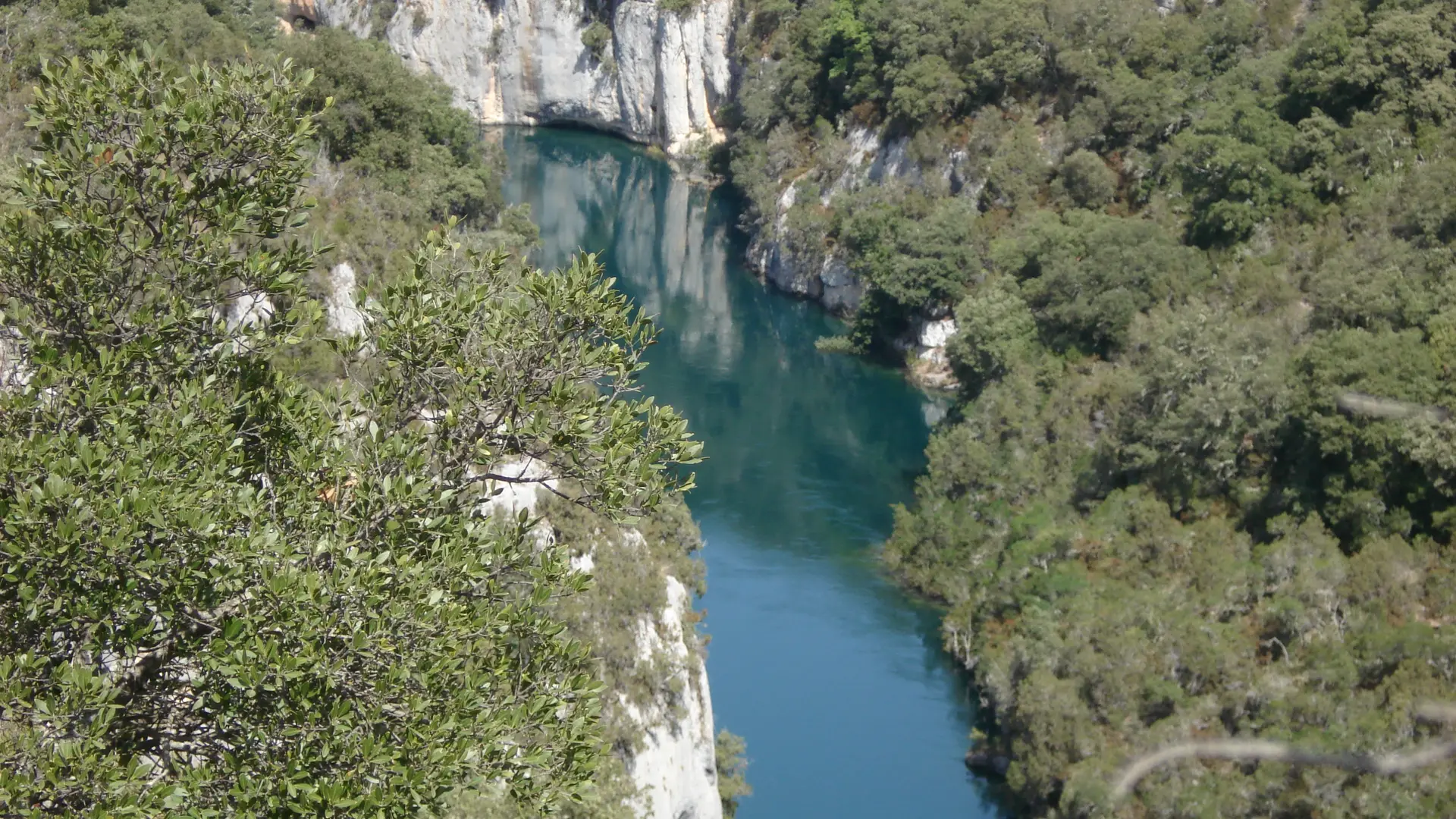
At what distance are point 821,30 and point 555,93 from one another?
18.4m

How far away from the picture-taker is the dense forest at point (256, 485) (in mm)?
6484

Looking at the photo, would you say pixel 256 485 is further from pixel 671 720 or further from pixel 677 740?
pixel 677 740

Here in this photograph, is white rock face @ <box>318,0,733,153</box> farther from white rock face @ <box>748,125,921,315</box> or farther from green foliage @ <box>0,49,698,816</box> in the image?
green foliage @ <box>0,49,698,816</box>

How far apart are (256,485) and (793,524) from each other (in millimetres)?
25754

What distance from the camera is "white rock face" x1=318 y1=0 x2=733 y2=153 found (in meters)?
62.5

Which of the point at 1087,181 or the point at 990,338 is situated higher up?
the point at 1087,181

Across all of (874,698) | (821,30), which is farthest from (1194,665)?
(821,30)

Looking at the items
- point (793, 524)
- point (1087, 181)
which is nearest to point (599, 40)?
point (1087, 181)

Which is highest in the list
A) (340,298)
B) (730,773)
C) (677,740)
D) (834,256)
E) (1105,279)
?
(1105,279)

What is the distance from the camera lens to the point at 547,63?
2591 inches

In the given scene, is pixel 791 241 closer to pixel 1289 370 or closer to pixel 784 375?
pixel 784 375

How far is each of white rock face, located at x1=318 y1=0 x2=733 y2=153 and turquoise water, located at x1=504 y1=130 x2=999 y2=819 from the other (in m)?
8.54

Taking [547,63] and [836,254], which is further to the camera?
[547,63]

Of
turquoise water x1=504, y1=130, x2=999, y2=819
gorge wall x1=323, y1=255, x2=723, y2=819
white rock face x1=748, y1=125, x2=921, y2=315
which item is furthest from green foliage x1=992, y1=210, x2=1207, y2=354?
gorge wall x1=323, y1=255, x2=723, y2=819
